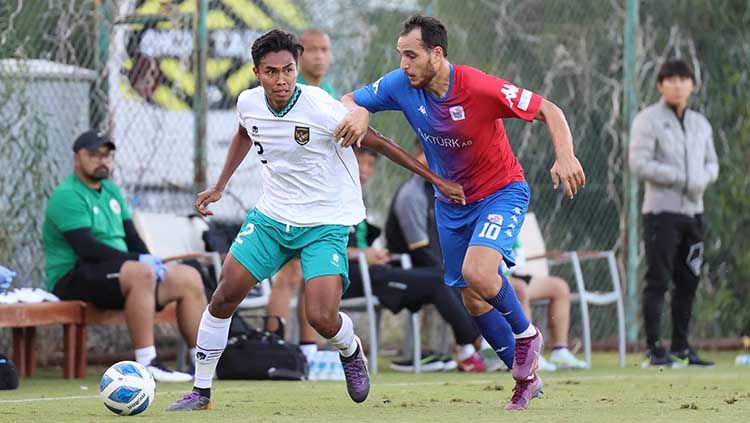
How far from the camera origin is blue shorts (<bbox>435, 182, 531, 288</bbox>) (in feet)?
24.4

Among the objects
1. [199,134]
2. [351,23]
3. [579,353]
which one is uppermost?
[351,23]

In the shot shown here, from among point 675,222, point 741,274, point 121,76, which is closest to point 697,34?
point 741,274

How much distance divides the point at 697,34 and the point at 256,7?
4737 millimetres

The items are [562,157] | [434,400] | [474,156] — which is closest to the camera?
[562,157]

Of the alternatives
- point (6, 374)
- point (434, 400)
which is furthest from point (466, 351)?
point (6, 374)

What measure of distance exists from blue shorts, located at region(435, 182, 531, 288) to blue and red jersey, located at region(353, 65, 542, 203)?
6 centimetres

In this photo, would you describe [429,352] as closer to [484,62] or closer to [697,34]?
[484,62]

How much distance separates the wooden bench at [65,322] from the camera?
968 centimetres

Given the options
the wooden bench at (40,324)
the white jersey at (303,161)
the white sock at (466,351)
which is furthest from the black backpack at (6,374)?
the white sock at (466,351)

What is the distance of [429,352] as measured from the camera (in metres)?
12.0

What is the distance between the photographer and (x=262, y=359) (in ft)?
32.6

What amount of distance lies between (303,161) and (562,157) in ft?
4.29

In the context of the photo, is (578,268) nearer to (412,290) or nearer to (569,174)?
(412,290)

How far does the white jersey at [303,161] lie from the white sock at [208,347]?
0.58 metres
